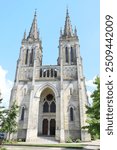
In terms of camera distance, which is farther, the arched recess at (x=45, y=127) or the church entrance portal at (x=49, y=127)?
the arched recess at (x=45, y=127)

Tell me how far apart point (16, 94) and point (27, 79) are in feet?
14.5

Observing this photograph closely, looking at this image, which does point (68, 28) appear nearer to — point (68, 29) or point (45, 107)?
point (68, 29)

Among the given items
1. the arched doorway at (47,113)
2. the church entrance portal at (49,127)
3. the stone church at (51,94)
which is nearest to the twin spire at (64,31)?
the stone church at (51,94)

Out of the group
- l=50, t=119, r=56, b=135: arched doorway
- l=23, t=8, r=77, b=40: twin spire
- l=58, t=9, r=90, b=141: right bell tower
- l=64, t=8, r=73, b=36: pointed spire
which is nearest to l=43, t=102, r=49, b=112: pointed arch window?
l=50, t=119, r=56, b=135: arched doorway

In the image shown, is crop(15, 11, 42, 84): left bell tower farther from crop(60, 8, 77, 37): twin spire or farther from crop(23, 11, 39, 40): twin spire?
crop(60, 8, 77, 37): twin spire

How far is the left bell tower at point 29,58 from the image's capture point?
41.5 metres

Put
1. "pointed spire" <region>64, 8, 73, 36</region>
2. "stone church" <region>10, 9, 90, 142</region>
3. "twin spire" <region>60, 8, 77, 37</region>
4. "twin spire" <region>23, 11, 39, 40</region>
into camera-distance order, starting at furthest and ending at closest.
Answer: "twin spire" <region>23, 11, 39, 40</region> < "pointed spire" <region>64, 8, 73, 36</region> < "twin spire" <region>60, 8, 77, 37</region> < "stone church" <region>10, 9, 90, 142</region>

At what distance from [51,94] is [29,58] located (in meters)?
10.7

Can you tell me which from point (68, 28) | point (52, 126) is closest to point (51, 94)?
point (52, 126)

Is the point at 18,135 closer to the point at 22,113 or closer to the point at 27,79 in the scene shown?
the point at 22,113

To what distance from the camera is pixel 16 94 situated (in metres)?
38.8

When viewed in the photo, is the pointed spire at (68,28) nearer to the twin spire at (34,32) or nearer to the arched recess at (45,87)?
the twin spire at (34,32)

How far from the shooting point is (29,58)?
146 feet

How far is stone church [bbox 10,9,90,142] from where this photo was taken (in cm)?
3547
